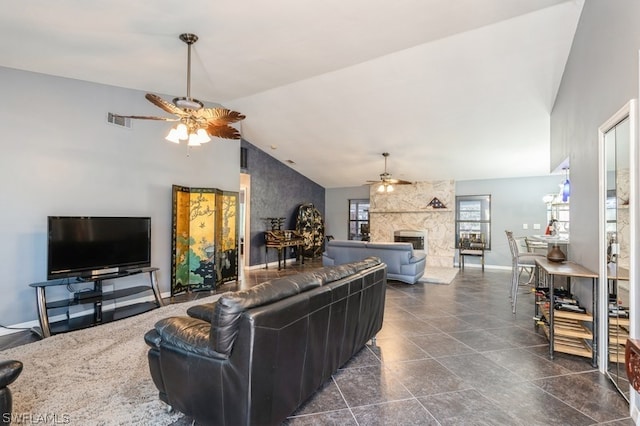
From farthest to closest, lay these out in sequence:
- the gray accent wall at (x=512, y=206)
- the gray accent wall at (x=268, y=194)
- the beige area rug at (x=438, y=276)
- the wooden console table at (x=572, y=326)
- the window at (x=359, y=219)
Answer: the window at (x=359, y=219) → the gray accent wall at (x=268, y=194) → the gray accent wall at (x=512, y=206) → the beige area rug at (x=438, y=276) → the wooden console table at (x=572, y=326)

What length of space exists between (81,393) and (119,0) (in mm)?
3160

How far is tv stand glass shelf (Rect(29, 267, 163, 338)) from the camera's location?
3.41 m

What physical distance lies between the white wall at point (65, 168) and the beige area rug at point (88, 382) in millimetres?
1140

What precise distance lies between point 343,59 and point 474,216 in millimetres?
6330

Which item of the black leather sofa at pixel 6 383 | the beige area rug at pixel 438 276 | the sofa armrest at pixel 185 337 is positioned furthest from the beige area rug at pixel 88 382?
the beige area rug at pixel 438 276

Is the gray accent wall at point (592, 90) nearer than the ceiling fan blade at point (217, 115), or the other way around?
the gray accent wall at point (592, 90)

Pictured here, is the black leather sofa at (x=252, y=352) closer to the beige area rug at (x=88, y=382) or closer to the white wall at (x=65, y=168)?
the beige area rug at (x=88, y=382)

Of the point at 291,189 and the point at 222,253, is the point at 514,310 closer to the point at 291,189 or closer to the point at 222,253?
the point at 222,253

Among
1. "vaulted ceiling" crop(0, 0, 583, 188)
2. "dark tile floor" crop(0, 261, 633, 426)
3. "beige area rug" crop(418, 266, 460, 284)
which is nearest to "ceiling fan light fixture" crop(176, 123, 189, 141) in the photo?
"vaulted ceiling" crop(0, 0, 583, 188)

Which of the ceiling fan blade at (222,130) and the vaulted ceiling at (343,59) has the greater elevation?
the vaulted ceiling at (343,59)

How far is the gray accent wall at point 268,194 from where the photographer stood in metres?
7.87

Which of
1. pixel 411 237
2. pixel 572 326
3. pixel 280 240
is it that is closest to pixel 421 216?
pixel 411 237

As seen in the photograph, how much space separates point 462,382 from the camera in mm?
2486

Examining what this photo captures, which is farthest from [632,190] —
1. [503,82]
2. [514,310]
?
[503,82]
